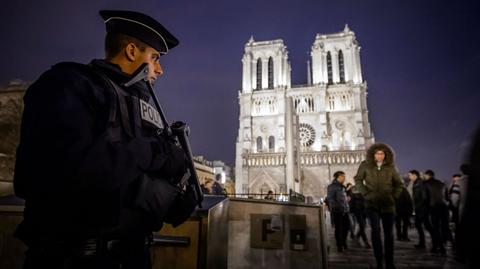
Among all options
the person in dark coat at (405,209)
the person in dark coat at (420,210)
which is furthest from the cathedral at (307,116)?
the person in dark coat at (420,210)

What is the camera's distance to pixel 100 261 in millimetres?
1036

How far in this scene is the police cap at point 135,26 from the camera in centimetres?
145

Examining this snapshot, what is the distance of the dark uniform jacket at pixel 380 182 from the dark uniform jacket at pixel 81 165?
359 cm

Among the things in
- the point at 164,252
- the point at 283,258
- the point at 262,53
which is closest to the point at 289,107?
the point at 283,258

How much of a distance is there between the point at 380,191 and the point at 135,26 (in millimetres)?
3784

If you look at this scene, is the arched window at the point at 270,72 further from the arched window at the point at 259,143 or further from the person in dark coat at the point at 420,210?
the person in dark coat at the point at 420,210

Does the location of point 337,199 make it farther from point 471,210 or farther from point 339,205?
point 471,210

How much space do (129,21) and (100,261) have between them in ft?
3.82

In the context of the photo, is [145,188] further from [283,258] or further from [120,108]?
[283,258]

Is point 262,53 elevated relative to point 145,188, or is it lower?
elevated

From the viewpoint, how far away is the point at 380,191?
12.8 ft

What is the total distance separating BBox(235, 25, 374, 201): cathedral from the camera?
102ft

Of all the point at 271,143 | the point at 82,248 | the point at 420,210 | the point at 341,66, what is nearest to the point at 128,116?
the point at 82,248

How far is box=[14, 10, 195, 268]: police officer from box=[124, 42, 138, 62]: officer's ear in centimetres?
15
